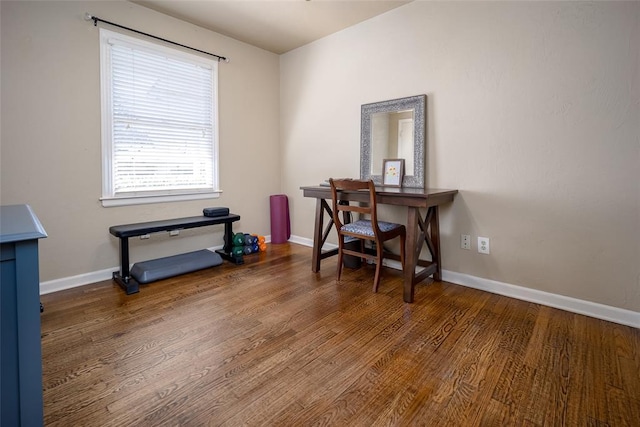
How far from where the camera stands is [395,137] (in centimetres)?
301

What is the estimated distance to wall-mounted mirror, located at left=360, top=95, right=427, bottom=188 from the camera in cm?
283

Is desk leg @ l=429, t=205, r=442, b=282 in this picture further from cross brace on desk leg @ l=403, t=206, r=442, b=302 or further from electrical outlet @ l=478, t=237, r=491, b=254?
electrical outlet @ l=478, t=237, r=491, b=254

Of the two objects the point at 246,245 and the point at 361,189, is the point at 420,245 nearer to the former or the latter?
the point at 361,189

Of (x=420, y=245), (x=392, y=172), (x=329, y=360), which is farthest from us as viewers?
(x=392, y=172)

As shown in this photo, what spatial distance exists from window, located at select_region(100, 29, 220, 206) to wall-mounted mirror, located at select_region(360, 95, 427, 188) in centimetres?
167

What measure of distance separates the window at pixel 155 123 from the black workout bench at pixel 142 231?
0.29 meters

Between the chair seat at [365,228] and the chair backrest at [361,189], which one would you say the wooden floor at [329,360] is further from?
the chair backrest at [361,189]

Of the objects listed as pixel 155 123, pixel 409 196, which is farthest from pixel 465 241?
pixel 155 123

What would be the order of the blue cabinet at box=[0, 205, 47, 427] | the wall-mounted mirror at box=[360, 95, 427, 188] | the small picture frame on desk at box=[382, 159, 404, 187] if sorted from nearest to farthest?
the blue cabinet at box=[0, 205, 47, 427]
the wall-mounted mirror at box=[360, 95, 427, 188]
the small picture frame on desk at box=[382, 159, 404, 187]

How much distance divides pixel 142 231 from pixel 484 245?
9.37ft

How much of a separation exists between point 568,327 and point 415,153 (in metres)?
1.68

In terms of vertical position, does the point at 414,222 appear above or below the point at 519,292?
above

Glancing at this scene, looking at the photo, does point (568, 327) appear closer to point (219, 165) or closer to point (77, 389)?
point (77, 389)

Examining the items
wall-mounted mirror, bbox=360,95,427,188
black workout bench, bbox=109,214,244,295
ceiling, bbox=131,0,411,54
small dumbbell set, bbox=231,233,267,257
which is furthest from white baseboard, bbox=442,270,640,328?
ceiling, bbox=131,0,411,54
